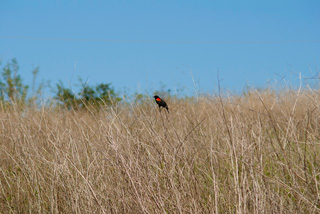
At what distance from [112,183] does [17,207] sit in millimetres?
953

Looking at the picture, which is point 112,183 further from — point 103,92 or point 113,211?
point 103,92

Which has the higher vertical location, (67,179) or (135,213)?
(67,179)

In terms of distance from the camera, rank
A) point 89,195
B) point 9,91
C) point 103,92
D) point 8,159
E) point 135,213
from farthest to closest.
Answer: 1. point 103,92
2. point 9,91
3. point 8,159
4. point 89,195
5. point 135,213

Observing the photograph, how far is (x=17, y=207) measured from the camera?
2.73 metres

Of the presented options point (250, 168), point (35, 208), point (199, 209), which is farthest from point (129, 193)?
point (35, 208)

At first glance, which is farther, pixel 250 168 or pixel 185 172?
pixel 185 172

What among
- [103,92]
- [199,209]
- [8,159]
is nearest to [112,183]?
[199,209]

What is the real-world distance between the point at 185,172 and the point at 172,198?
829mm

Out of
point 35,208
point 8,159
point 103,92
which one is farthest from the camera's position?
point 103,92

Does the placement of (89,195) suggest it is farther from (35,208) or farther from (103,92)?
(103,92)

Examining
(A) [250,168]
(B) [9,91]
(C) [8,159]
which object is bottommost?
(A) [250,168]

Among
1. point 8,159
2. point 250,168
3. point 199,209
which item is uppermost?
point 8,159

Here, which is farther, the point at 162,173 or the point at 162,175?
the point at 162,173

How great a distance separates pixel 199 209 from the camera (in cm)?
192
